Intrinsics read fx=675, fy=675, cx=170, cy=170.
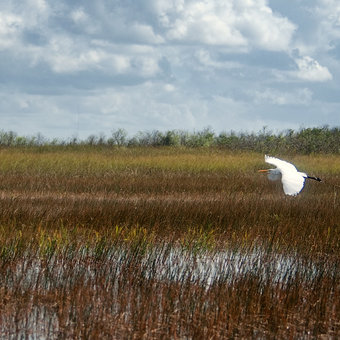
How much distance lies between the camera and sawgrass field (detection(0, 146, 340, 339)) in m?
5.07

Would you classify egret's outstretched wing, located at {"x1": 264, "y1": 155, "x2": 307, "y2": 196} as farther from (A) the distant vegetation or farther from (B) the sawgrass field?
(A) the distant vegetation

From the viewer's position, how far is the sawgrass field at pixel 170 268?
507 centimetres

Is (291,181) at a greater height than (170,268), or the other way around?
(291,181)

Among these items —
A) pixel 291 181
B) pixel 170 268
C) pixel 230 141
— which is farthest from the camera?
pixel 230 141

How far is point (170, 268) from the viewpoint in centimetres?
657

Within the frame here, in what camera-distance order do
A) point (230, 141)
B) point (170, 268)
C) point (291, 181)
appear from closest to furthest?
point (170, 268)
point (291, 181)
point (230, 141)

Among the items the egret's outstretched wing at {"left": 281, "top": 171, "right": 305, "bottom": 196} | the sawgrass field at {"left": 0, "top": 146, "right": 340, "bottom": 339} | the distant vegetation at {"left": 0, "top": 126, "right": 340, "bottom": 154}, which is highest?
the distant vegetation at {"left": 0, "top": 126, "right": 340, "bottom": 154}

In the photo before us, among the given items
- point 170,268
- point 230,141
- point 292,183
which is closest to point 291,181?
point 292,183

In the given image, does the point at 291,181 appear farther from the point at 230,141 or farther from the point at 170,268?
the point at 230,141

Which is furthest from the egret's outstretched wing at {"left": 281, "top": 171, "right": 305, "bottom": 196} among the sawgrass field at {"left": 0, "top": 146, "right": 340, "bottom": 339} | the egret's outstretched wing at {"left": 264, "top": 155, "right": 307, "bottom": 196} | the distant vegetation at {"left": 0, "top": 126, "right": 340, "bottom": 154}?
the distant vegetation at {"left": 0, "top": 126, "right": 340, "bottom": 154}

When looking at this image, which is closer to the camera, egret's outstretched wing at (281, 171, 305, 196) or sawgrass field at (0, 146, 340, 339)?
sawgrass field at (0, 146, 340, 339)

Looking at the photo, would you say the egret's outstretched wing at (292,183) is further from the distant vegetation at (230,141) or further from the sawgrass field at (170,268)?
the distant vegetation at (230,141)

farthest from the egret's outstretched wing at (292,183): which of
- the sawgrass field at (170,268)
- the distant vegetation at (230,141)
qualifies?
the distant vegetation at (230,141)

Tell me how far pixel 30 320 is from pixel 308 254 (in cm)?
355
